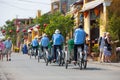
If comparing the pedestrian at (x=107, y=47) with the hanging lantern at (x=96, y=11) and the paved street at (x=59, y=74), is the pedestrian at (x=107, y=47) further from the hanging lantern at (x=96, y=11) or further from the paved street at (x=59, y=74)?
the hanging lantern at (x=96, y=11)

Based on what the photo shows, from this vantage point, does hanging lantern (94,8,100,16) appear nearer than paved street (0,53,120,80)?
No

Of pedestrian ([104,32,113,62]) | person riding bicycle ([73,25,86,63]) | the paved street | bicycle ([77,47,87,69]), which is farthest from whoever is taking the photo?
pedestrian ([104,32,113,62])

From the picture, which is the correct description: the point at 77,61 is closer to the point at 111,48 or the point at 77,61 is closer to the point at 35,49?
the point at 111,48

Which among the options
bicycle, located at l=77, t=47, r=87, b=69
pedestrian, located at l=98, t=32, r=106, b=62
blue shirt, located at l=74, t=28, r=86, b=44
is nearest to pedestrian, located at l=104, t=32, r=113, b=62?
pedestrian, located at l=98, t=32, r=106, b=62

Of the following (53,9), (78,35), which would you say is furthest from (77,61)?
(53,9)

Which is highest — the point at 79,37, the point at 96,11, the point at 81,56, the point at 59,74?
the point at 96,11

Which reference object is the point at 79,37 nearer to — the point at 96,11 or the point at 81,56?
the point at 81,56

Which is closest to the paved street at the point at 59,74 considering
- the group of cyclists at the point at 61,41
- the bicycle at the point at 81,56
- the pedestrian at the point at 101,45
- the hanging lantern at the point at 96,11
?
the bicycle at the point at 81,56

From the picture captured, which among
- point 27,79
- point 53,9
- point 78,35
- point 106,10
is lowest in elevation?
point 27,79

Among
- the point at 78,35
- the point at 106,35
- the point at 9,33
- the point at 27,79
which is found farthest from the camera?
the point at 9,33

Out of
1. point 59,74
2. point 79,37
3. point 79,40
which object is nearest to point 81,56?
point 79,40

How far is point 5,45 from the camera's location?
33.9 metres

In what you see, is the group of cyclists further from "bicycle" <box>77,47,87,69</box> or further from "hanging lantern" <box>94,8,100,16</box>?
"hanging lantern" <box>94,8,100,16</box>

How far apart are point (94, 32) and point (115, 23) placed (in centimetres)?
945
